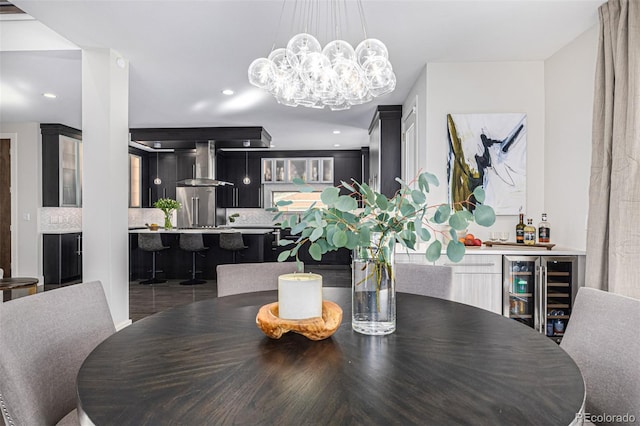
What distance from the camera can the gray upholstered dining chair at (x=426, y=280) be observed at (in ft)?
6.58

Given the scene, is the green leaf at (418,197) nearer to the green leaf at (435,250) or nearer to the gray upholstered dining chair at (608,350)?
the green leaf at (435,250)

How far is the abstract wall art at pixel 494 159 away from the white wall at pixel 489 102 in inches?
3.1

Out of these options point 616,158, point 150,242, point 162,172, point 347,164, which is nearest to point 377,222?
point 616,158

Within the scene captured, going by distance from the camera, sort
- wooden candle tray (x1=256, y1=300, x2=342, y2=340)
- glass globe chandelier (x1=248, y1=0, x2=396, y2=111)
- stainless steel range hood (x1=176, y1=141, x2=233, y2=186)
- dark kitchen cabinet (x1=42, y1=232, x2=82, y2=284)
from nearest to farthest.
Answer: wooden candle tray (x1=256, y1=300, x2=342, y2=340), glass globe chandelier (x1=248, y1=0, x2=396, y2=111), dark kitchen cabinet (x1=42, y1=232, x2=82, y2=284), stainless steel range hood (x1=176, y1=141, x2=233, y2=186)

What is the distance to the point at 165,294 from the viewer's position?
5.37 meters

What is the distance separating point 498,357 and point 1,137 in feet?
26.4

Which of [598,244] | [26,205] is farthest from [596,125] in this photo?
[26,205]

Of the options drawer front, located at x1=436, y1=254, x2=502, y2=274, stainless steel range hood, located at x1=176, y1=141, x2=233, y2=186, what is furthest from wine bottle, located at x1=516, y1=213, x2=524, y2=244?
stainless steel range hood, located at x1=176, y1=141, x2=233, y2=186

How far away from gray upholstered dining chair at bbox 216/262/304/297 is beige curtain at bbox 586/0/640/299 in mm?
1935

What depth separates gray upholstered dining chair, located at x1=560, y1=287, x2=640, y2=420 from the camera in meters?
1.12

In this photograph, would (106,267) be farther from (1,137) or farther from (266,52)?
(1,137)

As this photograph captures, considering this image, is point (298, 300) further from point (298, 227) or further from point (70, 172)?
point (70, 172)

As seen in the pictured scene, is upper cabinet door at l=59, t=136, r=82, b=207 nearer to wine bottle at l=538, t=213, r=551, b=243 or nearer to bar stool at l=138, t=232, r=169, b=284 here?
bar stool at l=138, t=232, r=169, b=284

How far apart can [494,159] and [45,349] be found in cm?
355
